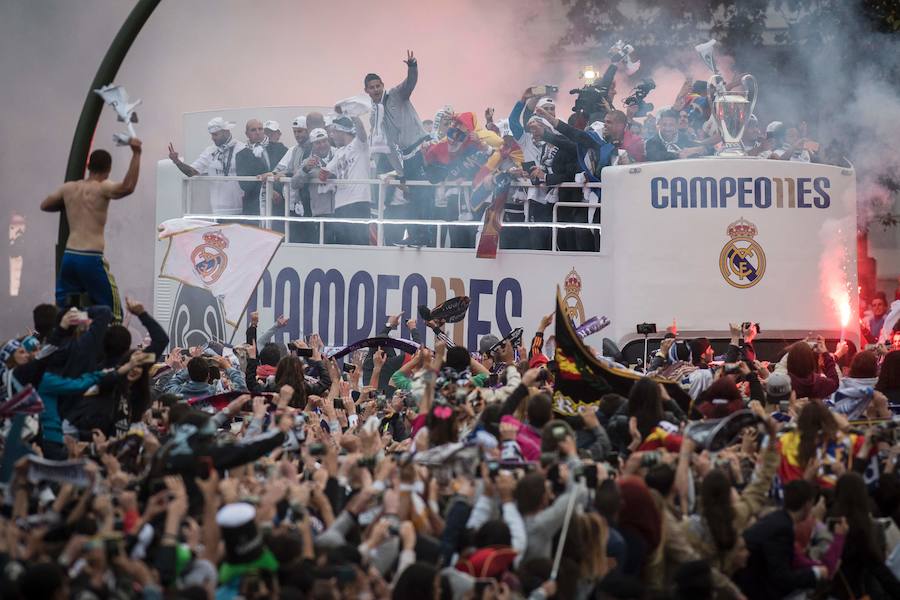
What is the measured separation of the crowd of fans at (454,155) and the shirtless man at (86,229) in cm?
684

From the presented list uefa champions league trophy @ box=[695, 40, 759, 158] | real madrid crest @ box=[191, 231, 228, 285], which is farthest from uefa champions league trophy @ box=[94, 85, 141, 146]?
uefa champions league trophy @ box=[695, 40, 759, 158]

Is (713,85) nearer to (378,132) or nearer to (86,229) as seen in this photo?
(378,132)

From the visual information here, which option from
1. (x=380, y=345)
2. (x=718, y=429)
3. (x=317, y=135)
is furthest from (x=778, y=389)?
A: (x=317, y=135)

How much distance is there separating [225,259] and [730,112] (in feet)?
18.4

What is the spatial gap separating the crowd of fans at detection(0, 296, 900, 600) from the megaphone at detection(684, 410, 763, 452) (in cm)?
2

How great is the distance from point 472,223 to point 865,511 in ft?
30.0

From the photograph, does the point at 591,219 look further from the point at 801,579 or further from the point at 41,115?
the point at 41,115

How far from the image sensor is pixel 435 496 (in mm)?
7258

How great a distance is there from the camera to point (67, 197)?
9.41m

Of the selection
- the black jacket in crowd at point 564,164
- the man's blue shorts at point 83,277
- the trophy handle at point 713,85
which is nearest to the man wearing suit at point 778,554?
the man's blue shorts at point 83,277

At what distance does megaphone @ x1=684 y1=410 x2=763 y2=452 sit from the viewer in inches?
318

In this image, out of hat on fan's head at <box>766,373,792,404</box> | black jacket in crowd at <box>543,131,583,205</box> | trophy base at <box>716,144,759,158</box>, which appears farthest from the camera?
trophy base at <box>716,144,759,158</box>

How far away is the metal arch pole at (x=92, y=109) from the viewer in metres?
9.52

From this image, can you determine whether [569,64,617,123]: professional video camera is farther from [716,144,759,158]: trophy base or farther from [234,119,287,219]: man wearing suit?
[234,119,287,219]: man wearing suit
